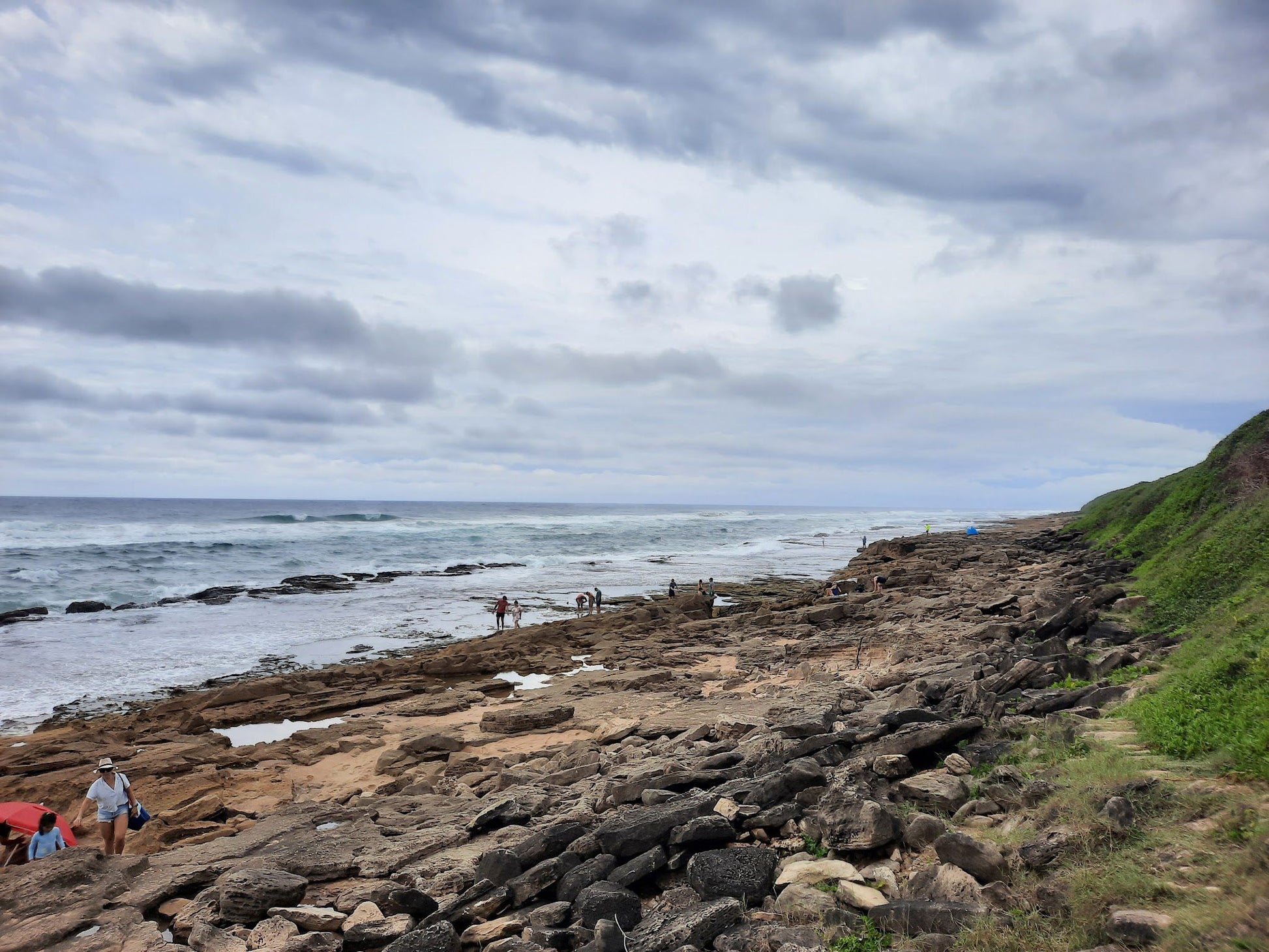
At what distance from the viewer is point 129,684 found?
21.3 metres

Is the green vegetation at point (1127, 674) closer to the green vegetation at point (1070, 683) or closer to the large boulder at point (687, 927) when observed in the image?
the green vegetation at point (1070, 683)

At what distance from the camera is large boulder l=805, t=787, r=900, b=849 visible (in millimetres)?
6438

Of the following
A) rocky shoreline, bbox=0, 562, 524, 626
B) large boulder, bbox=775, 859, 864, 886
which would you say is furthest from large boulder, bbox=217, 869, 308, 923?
rocky shoreline, bbox=0, 562, 524, 626

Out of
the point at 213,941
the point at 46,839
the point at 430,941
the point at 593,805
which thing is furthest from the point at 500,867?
the point at 46,839

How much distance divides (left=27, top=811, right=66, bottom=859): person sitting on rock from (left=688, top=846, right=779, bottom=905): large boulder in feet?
28.3

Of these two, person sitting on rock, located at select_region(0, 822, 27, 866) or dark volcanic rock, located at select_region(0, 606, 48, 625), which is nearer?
person sitting on rock, located at select_region(0, 822, 27, 866)

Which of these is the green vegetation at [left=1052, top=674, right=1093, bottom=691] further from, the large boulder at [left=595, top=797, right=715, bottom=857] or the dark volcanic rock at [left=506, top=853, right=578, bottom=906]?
the dark volcanic rock at [left=506, top=853, right=578, bottom=906]

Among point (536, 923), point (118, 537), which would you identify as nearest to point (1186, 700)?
point (536, 923)

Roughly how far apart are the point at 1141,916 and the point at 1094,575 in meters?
20.6

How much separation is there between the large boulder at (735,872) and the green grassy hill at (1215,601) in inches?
158

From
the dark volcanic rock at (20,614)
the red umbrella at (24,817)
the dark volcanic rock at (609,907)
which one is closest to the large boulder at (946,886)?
the dark volcanic rock at (609,907)

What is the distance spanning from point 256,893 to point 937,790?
7185 millimetres

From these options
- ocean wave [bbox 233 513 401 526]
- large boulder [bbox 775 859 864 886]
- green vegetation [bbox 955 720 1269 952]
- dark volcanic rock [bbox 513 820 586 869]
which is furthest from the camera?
ocean wave [bbox 233 513 401 526]

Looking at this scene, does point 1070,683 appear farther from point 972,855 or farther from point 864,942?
point 864,942
